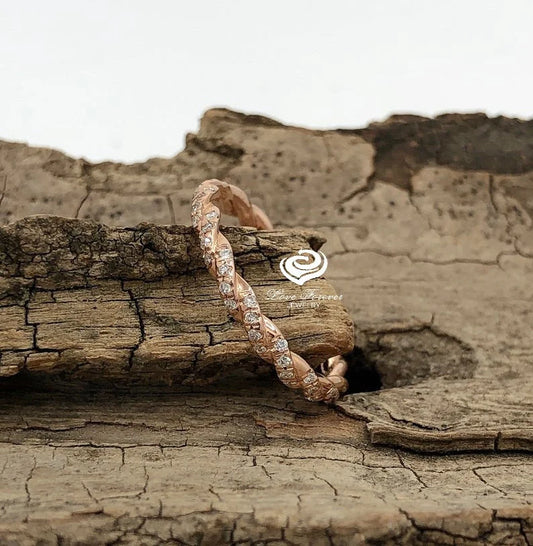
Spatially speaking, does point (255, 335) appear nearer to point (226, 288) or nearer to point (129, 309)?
point (226, 288)

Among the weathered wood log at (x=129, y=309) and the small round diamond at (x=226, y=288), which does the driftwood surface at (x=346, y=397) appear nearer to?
the weathered wood log at (x=129, y=309)

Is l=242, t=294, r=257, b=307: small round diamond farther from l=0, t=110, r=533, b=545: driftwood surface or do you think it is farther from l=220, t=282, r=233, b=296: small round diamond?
l=0, t=110, r=533, b=545: driftwood surface

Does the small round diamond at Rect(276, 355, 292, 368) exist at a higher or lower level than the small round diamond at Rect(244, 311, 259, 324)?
lower

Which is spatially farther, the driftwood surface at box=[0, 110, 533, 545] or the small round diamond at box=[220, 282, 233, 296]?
the small round diamond at box=[220, 282, 233, 296]

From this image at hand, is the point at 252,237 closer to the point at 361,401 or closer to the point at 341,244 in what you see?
the point at 361,401

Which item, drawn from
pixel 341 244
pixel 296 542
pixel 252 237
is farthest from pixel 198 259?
pixel 341 244

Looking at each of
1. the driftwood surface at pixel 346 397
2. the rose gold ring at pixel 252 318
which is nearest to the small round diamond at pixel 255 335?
the rose gold ring at pixel 252 318

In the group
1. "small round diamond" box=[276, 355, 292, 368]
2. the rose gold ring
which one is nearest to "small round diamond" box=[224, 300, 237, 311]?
the rose gold ring
